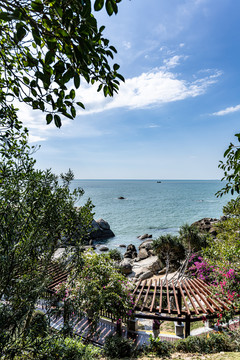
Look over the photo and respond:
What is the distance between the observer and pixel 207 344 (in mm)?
6418

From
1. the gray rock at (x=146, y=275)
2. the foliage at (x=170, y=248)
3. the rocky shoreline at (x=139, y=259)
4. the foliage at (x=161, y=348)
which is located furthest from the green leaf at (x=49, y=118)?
the foliage at (x=170, y=248)

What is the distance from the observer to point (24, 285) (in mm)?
3248

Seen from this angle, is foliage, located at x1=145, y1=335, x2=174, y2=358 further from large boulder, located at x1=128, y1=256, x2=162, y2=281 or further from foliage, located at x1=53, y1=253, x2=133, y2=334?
large boulder, located at x1=128, y1=256, x2=162, y2=281

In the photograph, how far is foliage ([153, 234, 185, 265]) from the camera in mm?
22406

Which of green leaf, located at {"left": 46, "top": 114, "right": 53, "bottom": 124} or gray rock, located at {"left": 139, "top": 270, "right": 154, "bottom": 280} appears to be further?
gray rock, located at {"left": 139, "top": 270, "right": 154, "bottom": 280}

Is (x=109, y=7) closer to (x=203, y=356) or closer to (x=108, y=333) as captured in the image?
(x=203, y=356)

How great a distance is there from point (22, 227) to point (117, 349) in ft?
21.5

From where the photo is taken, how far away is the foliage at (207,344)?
6.25 meters

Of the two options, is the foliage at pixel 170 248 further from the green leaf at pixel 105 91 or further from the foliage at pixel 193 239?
the green leaf at pixel 105 91

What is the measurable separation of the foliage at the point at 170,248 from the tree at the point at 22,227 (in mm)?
20538

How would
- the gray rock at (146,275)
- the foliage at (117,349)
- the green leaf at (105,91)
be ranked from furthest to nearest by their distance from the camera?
1. the gray rock at (146,275)
2. the foliage at (117,349)
3. the green leaf at (105,91)

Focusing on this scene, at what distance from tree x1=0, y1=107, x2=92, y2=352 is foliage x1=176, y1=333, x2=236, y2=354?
584cm

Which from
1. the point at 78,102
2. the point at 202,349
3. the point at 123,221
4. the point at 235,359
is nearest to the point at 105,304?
the point at 202,349

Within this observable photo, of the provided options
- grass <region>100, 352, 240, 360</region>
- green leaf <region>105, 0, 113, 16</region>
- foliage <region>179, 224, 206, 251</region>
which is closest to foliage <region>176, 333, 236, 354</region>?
grass <region>100, 352, 240, 360</region>
